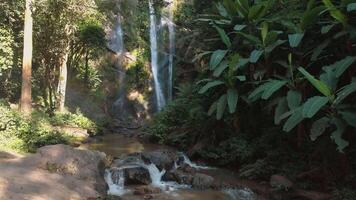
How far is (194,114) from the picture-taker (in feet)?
42.5

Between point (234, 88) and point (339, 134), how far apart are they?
12.1ft

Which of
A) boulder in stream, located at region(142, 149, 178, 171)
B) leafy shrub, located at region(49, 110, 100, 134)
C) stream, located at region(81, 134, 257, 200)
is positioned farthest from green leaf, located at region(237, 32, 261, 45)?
leafy shrub, located at region(49, 110, 100, 134)

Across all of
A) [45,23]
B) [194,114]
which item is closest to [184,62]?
[45,23]

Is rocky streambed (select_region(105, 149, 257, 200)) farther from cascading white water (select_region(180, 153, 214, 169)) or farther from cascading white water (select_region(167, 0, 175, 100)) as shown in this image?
cascading white water (select_region(167, 0, 175, 100))

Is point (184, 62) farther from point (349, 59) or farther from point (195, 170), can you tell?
point (349, 59)

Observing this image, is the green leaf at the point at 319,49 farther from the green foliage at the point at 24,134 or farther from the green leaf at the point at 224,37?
the green foliage at the point at 24,134

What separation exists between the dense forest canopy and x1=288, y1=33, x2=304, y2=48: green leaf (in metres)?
Result: 0.03

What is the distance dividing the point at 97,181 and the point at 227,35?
5.68 metres

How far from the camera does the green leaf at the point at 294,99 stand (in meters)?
8.71

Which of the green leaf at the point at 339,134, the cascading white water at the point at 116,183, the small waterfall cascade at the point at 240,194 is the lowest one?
the small waterfall cascade at the point at 240,194

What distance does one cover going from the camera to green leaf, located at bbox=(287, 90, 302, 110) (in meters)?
8.71

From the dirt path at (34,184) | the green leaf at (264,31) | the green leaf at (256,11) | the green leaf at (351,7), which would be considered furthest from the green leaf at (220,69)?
the dirt path at (34,184)

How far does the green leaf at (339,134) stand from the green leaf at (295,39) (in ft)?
6.80

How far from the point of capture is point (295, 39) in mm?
9336
